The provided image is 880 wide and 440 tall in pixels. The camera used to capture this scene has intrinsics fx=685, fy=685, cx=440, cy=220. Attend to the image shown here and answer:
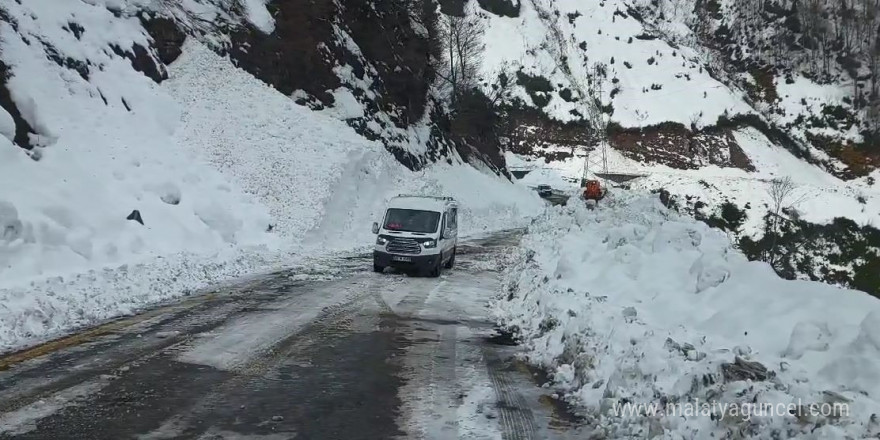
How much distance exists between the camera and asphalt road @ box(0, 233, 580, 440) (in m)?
5.82

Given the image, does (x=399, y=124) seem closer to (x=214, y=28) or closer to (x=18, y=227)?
(x=214, y=28)

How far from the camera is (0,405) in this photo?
614cm

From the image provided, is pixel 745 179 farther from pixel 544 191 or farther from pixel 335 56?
pixel 335 56

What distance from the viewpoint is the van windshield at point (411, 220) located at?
18938 millimetres

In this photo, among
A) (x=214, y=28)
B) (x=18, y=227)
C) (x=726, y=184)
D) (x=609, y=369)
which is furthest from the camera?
(x=726, y=184)

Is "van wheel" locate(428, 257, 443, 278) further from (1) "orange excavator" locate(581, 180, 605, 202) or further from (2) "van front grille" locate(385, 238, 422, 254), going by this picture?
(1) "orange excavator" locate(581, 180, 605, 202)

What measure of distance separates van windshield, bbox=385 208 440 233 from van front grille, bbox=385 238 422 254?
Answer: 21.0 inches

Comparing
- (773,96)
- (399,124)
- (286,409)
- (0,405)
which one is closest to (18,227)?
(0,405)

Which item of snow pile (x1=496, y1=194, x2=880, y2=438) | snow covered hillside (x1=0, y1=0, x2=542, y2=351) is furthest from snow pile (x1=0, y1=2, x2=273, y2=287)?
snow pile (x1=496, y1=194, x2=880, y2=438)

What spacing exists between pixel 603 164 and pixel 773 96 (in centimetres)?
4533

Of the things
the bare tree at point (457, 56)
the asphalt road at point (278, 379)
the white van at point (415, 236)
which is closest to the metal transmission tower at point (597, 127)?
the bare tree at point (457, 56)

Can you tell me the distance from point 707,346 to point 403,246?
12.2m

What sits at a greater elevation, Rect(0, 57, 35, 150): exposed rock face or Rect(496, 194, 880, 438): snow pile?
Rect(0, 57, 35, 150): exposed rock face

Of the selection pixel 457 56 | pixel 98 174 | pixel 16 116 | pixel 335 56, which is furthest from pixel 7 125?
pixel 457 56
